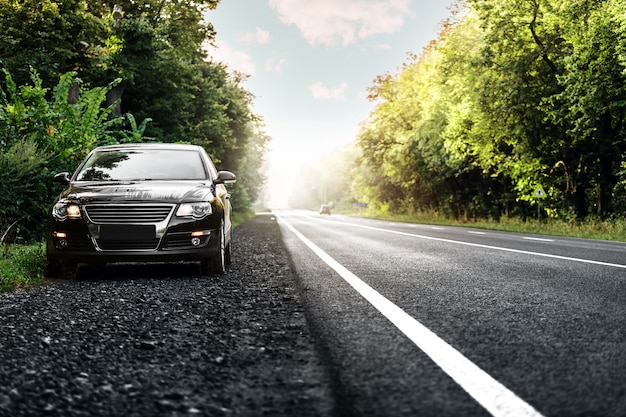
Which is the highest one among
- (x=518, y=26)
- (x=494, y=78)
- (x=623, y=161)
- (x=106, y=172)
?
(x=518, y=26)

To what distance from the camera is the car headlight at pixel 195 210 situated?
6.38 metres

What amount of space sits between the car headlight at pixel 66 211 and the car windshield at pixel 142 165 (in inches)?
33.3

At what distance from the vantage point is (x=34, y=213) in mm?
9266

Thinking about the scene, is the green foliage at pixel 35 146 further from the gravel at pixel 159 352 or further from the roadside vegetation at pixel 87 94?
the gravel at pixel 159 352

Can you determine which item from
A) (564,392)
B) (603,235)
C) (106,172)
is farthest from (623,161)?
(564,392)

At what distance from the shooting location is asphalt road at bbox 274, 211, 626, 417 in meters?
2.49

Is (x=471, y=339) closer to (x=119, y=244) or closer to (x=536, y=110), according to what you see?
(x=119, y=244)

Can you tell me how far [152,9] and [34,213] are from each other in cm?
1686

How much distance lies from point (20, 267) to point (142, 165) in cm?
201

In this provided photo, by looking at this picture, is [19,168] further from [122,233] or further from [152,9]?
[152,9]

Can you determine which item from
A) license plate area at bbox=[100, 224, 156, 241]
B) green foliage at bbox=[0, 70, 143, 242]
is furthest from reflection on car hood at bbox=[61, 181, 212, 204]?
green foliage at bbox=[0, 70, 143, 242]

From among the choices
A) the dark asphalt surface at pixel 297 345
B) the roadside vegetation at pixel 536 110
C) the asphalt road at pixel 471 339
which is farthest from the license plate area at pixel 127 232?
the roadside vegetation at pixel 536 110

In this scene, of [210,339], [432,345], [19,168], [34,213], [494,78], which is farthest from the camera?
[494,78]

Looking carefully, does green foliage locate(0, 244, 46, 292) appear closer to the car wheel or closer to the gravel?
the gravel
